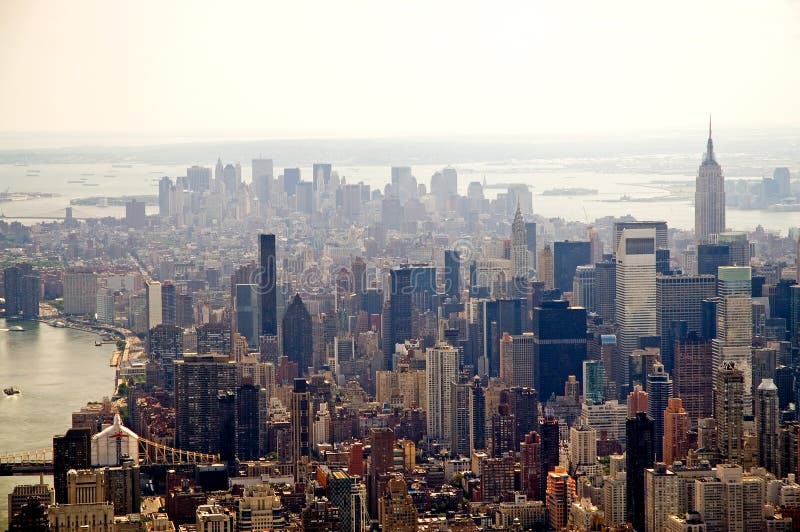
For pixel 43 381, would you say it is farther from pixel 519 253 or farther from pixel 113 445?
pixel 519 253

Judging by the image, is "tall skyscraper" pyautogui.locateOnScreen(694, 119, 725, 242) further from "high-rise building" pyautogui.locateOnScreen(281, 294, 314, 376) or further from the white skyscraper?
"high-rise building" pyautogui.locateOnScreen(281, 294, 314, 376)

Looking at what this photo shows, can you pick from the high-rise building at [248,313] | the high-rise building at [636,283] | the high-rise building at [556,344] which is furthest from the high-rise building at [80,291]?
the high-rise building at [636,283]

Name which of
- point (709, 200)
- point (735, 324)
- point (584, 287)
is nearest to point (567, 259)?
point (584, 287)

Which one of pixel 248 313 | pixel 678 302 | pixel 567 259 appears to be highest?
pixel 567 259

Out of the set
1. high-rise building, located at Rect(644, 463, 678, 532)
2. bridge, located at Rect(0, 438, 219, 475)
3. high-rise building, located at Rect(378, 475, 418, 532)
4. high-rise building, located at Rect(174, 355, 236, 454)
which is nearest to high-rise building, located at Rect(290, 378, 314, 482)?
high-rise building, located at Rect(174, 355, 236, 454)

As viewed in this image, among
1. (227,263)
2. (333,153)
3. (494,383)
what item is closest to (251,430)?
(494,383)
